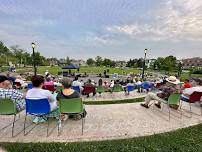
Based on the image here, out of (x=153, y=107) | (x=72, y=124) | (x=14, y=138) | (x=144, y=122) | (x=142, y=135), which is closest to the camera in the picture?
(x=14, y=138)

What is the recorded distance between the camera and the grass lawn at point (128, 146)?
403 centimetres

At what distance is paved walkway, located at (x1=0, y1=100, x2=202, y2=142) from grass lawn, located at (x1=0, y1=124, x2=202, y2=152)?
1.05ft

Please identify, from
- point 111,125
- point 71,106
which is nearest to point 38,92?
point 71,106

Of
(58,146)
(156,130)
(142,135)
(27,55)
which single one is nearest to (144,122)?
(156,130)

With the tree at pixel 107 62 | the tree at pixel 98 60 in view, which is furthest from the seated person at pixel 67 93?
the tree at pixel 98 60

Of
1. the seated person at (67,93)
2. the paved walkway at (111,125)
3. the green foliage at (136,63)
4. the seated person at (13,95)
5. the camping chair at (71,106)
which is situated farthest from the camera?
the green foliage at (136,63)

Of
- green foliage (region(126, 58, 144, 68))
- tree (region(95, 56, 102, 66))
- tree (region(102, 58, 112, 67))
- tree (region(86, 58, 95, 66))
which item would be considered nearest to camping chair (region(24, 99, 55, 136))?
green foliage (region(126, 58, 144, 68))

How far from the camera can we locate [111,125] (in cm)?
565

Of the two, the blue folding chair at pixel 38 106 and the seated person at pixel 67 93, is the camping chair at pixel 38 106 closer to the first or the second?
the blue folding chair at pixel 38 106

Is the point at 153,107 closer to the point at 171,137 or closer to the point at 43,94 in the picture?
the point at 171,137

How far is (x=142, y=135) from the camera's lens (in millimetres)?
4965

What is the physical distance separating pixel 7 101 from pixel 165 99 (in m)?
5.03

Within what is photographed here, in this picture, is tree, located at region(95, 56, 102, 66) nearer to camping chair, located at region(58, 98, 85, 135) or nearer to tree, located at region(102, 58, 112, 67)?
tree, located at region(102, 58, 112, 67)

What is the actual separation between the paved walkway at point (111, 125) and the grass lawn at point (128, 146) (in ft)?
1.05
